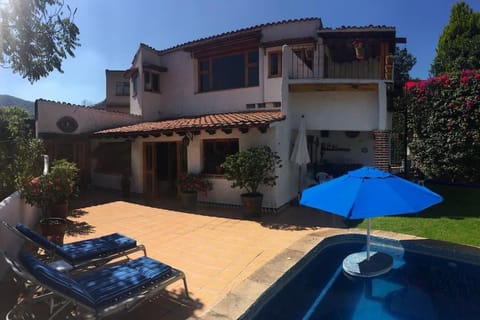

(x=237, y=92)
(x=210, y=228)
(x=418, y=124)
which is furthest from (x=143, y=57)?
(x=418, y=124)

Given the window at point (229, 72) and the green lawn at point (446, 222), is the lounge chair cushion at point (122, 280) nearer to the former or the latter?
the green lawn at point (446, 222)

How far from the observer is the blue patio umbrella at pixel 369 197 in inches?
236

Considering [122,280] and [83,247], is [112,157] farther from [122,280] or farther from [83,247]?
[122,280]

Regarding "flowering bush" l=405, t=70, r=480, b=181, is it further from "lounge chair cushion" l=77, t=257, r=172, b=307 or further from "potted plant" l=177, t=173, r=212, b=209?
"lounge chair cushion" l=77, t=257, r=172, b=307

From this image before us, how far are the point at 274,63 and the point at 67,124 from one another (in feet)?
43.5

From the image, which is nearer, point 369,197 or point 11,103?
point 369,197

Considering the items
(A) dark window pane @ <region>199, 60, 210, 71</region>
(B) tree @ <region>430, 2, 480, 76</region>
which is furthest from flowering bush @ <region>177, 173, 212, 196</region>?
(B) tree @ <region>430, 2, 480, 76</region>

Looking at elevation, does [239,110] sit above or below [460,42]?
below

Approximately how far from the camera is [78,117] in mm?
19125

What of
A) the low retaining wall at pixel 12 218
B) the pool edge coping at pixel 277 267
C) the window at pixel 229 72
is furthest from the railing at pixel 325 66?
the low retaining wall at pixel 12 218

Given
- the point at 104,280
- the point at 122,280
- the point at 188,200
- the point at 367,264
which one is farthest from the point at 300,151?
the point at 104,280

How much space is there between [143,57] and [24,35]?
1338 centimetres

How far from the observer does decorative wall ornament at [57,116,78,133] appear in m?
18.2

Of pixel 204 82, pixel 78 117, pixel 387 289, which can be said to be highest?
pixel 204 82
